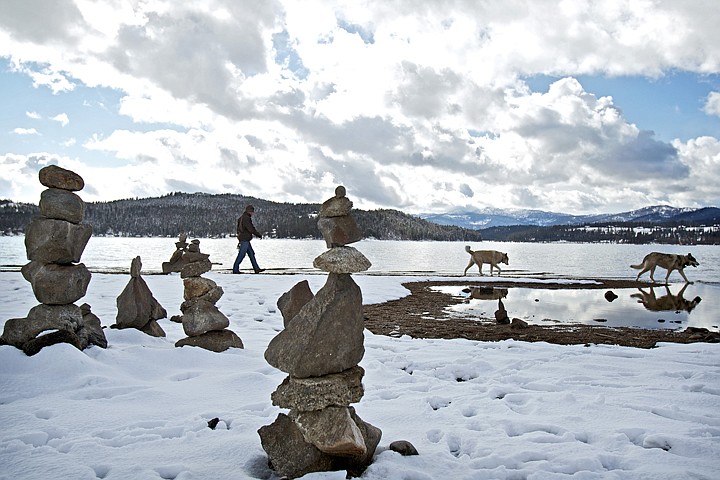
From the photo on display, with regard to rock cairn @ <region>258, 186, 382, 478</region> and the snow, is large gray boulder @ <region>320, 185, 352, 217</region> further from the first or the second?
the snow

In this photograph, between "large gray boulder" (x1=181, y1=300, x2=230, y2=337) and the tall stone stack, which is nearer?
"large gray boulder" (x1=181, y1=300, x2=230, y2=337)

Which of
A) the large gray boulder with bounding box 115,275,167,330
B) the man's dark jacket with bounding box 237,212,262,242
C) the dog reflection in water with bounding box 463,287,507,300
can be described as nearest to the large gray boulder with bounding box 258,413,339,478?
the large gray boulder with bounding box 115,275,167,330

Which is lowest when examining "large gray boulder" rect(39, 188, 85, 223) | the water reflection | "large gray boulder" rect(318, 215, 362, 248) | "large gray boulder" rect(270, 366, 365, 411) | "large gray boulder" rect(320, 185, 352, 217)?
the water reflection

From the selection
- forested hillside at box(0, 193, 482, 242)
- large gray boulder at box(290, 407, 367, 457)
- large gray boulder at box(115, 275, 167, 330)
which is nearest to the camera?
large gray boulder at box(290, 407, 367, 457)

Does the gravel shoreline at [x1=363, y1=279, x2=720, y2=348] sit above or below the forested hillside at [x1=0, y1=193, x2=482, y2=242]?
below

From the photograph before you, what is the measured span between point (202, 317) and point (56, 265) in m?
2.26

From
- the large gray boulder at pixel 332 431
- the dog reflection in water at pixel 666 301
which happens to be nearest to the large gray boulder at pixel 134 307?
the large gray boulder at pixel 332 431

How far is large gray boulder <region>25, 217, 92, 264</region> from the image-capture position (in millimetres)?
6836

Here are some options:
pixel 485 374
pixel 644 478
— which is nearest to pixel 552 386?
pixel 485 374

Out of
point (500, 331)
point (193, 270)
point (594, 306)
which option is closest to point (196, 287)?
point (193, 270)

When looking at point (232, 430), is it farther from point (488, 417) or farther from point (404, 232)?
point (404, 232)

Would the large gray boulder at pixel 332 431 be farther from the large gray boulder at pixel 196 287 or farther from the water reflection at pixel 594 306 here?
the water reflection at pixel 594 306

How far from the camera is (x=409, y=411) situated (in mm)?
5219

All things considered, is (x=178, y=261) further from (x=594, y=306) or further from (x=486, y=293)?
(x=594, y=306)
